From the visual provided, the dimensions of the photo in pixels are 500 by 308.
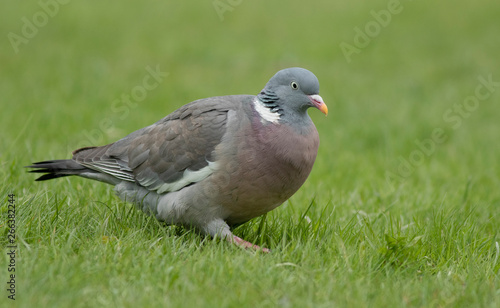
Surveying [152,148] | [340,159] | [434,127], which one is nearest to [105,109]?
[340,159]

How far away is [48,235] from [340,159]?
374 cm

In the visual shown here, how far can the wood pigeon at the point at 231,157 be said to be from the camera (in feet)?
12.7

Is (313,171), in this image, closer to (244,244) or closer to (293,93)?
(293,93)

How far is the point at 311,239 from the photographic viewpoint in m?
3.92

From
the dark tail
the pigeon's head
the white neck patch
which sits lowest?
the dark tail

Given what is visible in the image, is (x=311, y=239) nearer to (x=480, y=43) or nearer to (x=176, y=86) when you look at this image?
(x=176, y=86)

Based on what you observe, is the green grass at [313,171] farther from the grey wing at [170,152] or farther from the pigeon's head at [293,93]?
the pigeon's head at [293,93]

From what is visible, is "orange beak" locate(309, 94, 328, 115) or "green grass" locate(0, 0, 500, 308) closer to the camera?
"green grass" locate(0, 0, 500, 308)

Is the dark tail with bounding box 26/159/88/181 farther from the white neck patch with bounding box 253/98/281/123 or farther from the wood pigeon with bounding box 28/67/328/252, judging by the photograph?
the white neck patch with bounding box 253/98/281/123

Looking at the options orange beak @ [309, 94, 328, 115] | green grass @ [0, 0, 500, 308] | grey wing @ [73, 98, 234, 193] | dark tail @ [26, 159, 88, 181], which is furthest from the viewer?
dark tail @ [26, 159, 88, 181]

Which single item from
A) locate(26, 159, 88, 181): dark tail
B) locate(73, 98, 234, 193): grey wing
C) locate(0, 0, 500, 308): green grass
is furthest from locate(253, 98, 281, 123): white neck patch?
locate(26, 159, 88, 181): dark tail

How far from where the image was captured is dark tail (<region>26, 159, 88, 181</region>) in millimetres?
4422

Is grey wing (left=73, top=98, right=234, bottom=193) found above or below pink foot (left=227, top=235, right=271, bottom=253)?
above

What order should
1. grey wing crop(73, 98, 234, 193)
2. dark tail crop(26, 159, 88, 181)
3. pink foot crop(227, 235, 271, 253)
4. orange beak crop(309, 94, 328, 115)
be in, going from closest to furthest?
pink foot crop(227, 235, 271, 253) < orange beak crop(309, 94, 328, 115) < grey wing crop(73, 98, 234, 193) < dark tail crop(26, 159, 88, 181)
